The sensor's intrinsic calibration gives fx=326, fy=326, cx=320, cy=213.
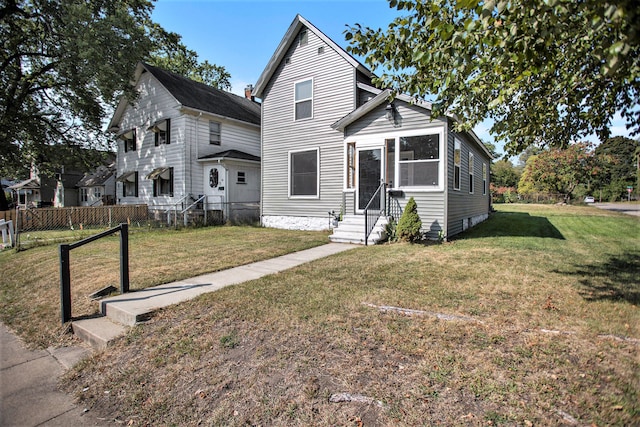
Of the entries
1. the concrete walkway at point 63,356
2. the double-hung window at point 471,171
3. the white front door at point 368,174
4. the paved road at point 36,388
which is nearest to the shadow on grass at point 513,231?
the double-hung window at point 471,171

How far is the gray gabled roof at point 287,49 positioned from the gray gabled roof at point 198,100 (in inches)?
173

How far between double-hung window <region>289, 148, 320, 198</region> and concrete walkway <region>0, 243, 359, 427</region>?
6747 mm

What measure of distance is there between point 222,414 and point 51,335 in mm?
3144

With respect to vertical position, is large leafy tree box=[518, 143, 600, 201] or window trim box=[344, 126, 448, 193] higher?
large leafy tree box=[518, 143, 600, 201]

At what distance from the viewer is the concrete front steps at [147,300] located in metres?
3.89

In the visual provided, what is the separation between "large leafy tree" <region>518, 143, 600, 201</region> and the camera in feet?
105

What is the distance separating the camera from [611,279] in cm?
521

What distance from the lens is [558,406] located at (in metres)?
2.19

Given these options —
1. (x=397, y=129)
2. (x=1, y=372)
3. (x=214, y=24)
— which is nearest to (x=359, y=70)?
(x=397, y=129)

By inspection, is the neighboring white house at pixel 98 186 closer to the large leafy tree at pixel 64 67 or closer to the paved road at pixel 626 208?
the large leafy tree at pixel 64 67

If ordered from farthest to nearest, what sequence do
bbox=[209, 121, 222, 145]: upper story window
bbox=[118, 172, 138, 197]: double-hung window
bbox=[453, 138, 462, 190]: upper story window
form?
bbox=[118, 172, 138, 197]: double-hung window, bbox=[209, 121, 222, 145]: upper story window, bbox=[453, 138, 462, 190]: upper story window

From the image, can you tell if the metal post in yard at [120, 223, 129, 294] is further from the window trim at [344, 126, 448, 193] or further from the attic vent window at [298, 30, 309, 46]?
the attic vent window at [298, 30, 309, 46]

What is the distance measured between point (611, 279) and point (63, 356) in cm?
767

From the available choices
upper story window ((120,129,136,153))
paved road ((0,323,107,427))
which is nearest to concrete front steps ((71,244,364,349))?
paved road ((0,323,107,427))
